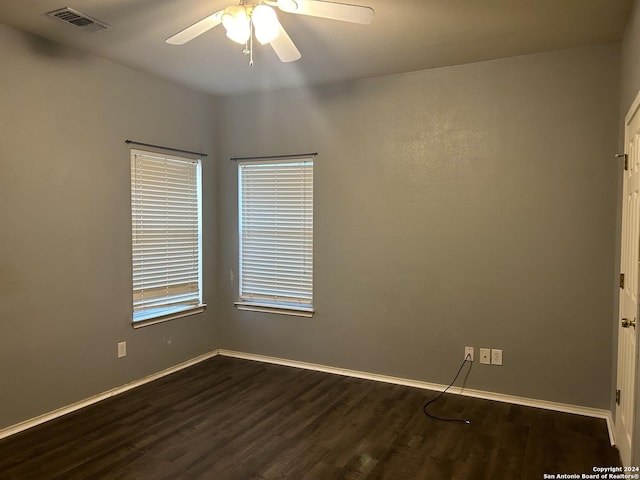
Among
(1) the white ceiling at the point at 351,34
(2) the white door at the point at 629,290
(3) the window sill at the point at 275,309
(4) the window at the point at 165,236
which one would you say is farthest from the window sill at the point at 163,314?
(2) the white door at the point at 629,290

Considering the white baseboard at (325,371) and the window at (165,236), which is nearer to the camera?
the white baseboard at (325,371)

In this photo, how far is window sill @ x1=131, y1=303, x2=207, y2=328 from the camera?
383 cm

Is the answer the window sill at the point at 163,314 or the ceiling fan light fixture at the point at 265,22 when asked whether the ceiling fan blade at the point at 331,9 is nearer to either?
the ceiling fan light fixture at the point at 265,22

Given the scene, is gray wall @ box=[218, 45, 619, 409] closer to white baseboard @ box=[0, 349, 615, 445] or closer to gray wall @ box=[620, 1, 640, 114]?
white baseboard @ box=[0, 349, 615, 445]

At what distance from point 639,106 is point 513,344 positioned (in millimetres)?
1923

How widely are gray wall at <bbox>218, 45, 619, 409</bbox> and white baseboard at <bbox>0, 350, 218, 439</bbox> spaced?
0.87 meters

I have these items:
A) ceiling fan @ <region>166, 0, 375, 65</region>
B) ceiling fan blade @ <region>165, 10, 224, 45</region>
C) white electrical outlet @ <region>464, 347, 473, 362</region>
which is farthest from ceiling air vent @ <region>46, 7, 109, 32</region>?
white electrical outlet @ <region>464, 347, 473, 362</region>

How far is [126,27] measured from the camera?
2.90 meters

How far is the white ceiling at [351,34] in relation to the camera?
2590 mm

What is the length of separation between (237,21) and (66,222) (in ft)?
6.63

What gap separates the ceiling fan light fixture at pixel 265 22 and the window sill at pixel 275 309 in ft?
8.75

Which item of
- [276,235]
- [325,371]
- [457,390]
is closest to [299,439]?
[325,371]

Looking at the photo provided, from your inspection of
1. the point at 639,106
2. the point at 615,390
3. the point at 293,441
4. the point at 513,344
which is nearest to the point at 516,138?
the point at 639,106

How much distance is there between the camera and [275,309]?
4438 mm
